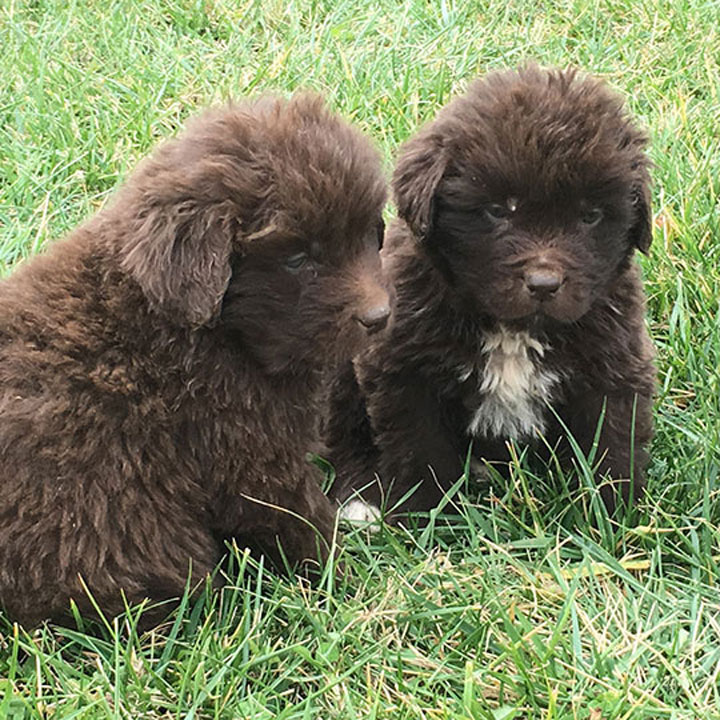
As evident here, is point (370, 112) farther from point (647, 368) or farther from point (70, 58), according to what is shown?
point (647, 368)

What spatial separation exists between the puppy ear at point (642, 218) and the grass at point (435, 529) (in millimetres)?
785

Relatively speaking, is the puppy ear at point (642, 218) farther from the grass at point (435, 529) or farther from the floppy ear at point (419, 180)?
the grass at point (435, 529)

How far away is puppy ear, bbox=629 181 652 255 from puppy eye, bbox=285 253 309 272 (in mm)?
1200

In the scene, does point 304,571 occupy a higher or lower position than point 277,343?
lower

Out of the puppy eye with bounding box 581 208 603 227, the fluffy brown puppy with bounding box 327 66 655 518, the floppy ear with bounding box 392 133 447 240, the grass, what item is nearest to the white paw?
the fluffy brown puppy with bounding box 327 66 655 518

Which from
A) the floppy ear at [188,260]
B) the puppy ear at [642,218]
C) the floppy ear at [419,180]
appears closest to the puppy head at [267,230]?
the floppy ear at [188,260]

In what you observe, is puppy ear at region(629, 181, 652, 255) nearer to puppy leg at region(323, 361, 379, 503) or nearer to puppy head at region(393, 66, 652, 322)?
puppy head at region(393, 66, 652, 322)

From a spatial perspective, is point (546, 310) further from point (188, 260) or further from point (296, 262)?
point (188, 260)

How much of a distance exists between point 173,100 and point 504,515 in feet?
10.1

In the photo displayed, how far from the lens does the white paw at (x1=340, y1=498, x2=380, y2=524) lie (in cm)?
445

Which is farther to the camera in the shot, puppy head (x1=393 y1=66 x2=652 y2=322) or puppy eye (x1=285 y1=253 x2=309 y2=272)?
puppy head (x1=393 y1=66 x2=652 y2=322)

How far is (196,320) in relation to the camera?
321 cm

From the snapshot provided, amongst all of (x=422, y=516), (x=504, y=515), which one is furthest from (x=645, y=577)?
(x=422, y=516)

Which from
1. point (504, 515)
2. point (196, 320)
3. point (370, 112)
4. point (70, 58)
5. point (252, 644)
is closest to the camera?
point (196, 320)
